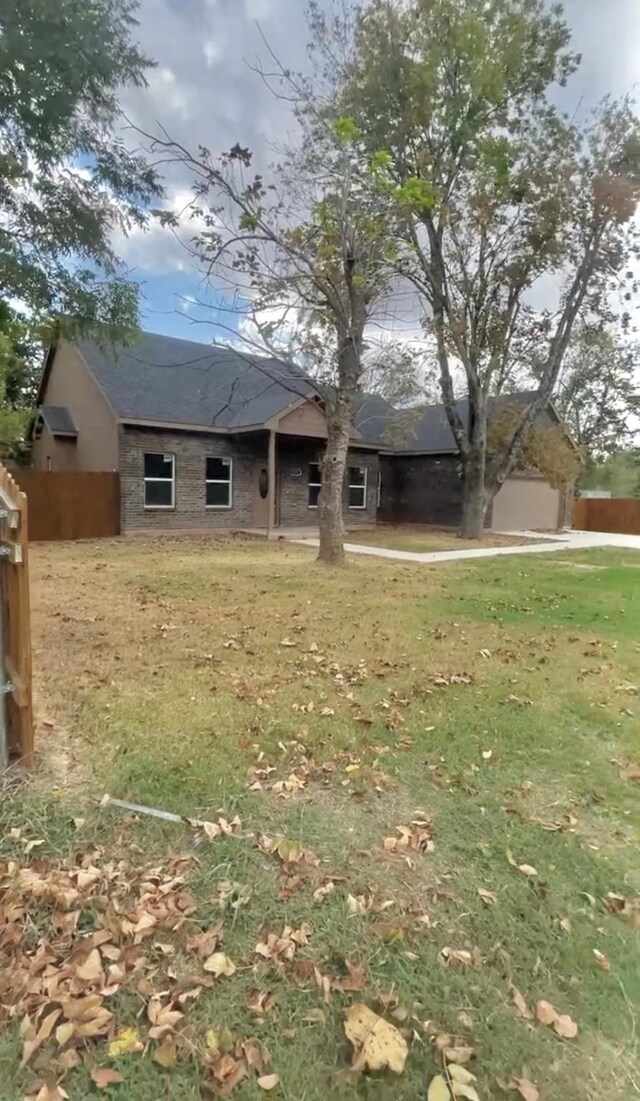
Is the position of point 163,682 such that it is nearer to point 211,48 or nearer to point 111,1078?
point 111,1078

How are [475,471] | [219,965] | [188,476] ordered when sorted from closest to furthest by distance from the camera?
1. [219,965]
2. [188,476]
3. [475,471]

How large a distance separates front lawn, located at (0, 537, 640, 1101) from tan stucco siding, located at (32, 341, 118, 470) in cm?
1157

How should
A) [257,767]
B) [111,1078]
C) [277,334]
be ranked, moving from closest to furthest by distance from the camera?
[111,1078] < [257,767] < [277,334]

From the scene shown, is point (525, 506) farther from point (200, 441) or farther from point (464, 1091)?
point (464, 1091)

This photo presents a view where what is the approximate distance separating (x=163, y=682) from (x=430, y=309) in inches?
571

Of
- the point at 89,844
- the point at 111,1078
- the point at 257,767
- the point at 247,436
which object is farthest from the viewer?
the point at 247,436

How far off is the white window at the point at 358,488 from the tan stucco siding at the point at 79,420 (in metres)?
8.33

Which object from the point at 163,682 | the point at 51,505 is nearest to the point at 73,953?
the point at 163,682

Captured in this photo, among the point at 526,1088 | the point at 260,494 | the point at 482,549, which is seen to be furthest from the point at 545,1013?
the point at 260,494

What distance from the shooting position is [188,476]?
54.1 feet

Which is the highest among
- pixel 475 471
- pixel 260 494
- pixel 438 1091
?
pixel 475 471

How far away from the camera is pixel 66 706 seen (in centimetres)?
393

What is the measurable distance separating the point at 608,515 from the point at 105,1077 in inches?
1125

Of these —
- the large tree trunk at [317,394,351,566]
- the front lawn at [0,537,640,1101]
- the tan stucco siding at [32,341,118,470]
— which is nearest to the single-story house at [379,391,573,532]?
the tan stucco siding at [32,341,118,470]
